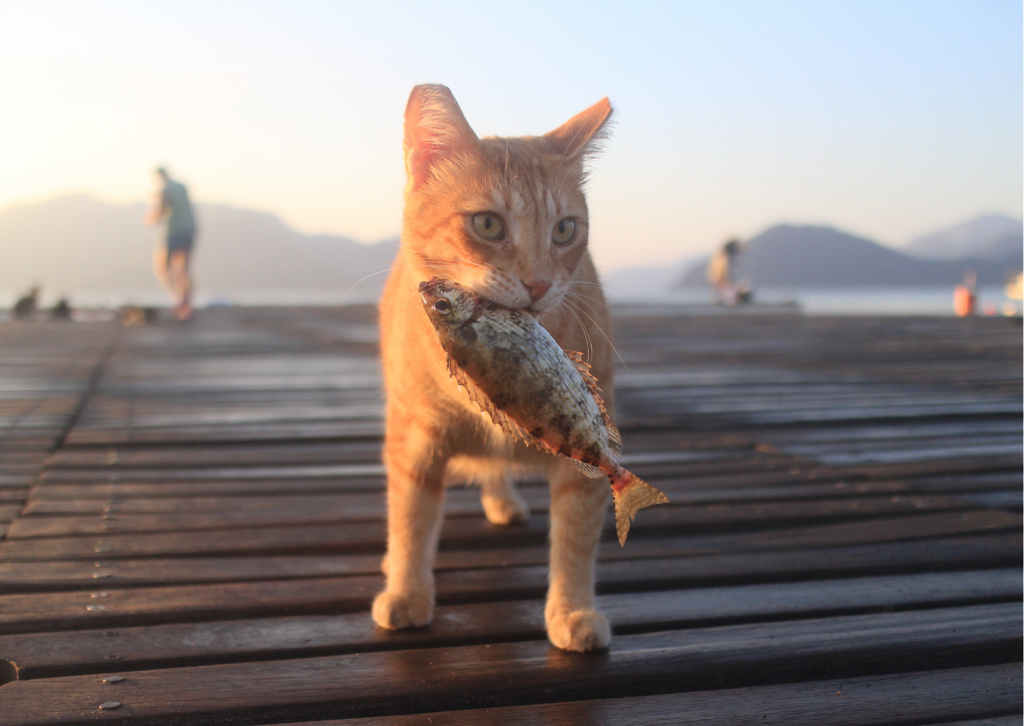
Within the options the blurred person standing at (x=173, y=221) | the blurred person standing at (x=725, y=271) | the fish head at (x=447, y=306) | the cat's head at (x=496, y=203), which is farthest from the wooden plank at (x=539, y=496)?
the blurred person standing at (x=725, y=271)

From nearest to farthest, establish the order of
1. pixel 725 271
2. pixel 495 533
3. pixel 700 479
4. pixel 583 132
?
pixel 583 132
pixel 495 533
pixel 700 479
pixel 725 271

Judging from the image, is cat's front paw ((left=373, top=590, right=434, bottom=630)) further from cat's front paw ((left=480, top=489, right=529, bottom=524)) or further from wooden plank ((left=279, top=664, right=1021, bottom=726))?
cat's front paw ((left=480, top=489, right=529, bottom=524))

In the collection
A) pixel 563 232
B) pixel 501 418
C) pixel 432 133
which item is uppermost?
pixel 432 133

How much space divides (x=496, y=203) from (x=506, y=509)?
3.68 feet

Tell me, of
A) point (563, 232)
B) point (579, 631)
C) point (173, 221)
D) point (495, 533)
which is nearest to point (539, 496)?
point (495, 533)

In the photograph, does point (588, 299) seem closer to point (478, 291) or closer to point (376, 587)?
point (478, 291)

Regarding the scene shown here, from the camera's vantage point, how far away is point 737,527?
Answer: 2.36 meters

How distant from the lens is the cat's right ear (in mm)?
1750

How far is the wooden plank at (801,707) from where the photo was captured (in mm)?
1353

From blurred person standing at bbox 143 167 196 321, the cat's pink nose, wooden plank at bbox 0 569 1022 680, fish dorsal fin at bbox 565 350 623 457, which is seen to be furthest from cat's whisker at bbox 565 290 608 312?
blurred person standing at bbox 143 167 196 321

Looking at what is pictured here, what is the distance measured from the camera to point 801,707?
140cm

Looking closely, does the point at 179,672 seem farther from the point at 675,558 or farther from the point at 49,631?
the point at 675,558

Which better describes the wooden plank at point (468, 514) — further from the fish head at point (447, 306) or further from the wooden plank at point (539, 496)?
the fish head at point (447, 306)

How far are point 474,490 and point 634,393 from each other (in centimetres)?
204
